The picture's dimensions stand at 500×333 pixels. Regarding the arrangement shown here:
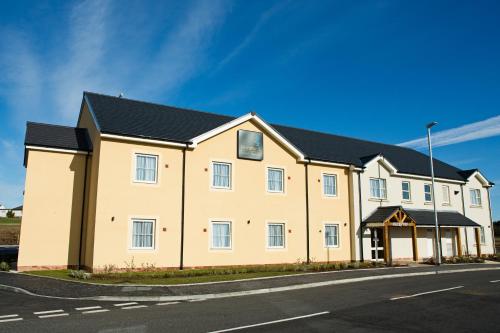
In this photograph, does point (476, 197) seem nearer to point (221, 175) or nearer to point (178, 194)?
point (221, 175)

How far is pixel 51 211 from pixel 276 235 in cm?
1240

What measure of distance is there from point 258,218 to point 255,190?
64.5 inches

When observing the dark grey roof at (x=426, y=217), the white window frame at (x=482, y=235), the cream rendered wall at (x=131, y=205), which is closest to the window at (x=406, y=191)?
the dark grey roof at (x=426, y=217)

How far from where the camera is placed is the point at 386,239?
2753 cm

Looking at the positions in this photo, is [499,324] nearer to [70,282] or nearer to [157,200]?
[70,282]

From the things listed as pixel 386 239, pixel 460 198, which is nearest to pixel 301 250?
pixel 386 239

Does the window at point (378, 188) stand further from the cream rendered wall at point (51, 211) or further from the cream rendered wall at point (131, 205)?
the cream rendered wall at point (51, 211)

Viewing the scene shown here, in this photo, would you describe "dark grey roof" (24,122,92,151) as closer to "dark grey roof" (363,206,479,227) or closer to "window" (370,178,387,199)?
"dark grey roof" (363,206,479,227)

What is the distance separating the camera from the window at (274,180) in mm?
25203

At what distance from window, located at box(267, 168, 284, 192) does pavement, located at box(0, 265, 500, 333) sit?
34.4 feet

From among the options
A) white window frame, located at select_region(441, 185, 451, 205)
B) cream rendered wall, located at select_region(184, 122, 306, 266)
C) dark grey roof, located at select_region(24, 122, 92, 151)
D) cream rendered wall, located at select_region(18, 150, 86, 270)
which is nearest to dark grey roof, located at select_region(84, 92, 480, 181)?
white window frame, located at select_region(441, 185, 451, 205)

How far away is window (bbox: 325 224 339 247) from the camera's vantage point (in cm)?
2697

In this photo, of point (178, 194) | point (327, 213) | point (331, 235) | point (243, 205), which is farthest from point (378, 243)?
point (178, 194)

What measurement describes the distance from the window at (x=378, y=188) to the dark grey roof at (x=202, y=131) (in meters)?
1.74
